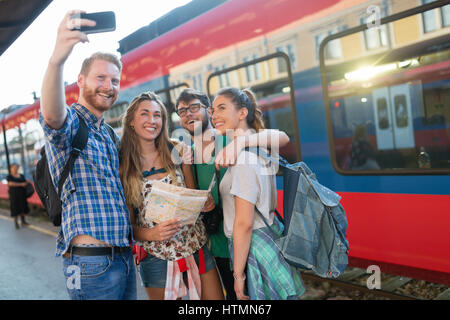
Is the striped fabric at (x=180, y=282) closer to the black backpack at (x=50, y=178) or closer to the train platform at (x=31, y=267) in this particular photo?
the black backpack at (x=50, y=178)

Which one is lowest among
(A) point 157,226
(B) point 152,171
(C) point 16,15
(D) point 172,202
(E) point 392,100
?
(A) point 157,226

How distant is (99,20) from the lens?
5.04 feet

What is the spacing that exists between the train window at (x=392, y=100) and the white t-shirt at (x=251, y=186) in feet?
4.90

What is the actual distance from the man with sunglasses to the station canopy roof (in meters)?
1.54

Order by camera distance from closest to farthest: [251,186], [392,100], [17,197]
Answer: [251,186] → [392,100] → [17,197]

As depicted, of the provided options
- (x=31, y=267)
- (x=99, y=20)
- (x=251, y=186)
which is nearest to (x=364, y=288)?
(x=251, y=186)

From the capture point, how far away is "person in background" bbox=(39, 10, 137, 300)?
1664mm

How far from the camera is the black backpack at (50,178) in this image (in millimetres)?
1671

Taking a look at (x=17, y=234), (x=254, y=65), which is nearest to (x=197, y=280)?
(x=254, y=65)

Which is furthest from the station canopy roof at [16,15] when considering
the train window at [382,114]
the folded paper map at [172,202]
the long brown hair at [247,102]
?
the train window at [382,114]

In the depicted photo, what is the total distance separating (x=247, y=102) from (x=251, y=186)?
47 cm

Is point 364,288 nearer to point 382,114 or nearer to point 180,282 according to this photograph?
point 382,114
